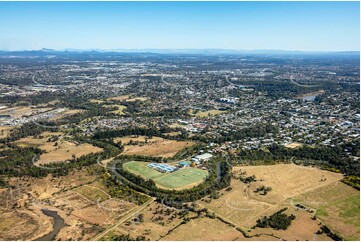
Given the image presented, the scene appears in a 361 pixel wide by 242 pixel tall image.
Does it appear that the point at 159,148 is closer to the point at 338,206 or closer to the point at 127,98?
the point at 338,206

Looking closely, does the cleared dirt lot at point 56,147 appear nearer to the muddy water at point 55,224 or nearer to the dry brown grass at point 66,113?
the dry brown grass at point 66,113

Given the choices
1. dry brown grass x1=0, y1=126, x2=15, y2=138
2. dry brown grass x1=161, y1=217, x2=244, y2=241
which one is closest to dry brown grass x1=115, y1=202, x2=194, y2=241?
dry brown grass x1=161, y1=217, x2=244, y2=241

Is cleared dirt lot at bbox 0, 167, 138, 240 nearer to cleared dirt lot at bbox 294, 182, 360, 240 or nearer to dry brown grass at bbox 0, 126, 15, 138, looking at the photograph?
cleared dirt lot at bbox 294, 182, 360, 240

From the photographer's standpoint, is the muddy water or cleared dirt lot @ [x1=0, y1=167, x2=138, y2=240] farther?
cleared dirt lot @ [x1=0, y1=167, x2=138, y2=240]

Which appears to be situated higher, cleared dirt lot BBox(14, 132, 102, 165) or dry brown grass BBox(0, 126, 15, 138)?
dry brown grass BBox(0, 126, 15, 138)

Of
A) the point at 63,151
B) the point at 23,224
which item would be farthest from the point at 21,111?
the point at 23,224

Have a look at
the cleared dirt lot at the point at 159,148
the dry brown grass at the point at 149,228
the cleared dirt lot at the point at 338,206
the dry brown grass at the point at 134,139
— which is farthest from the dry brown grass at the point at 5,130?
the cleared dirt lot at the point at 338,206
